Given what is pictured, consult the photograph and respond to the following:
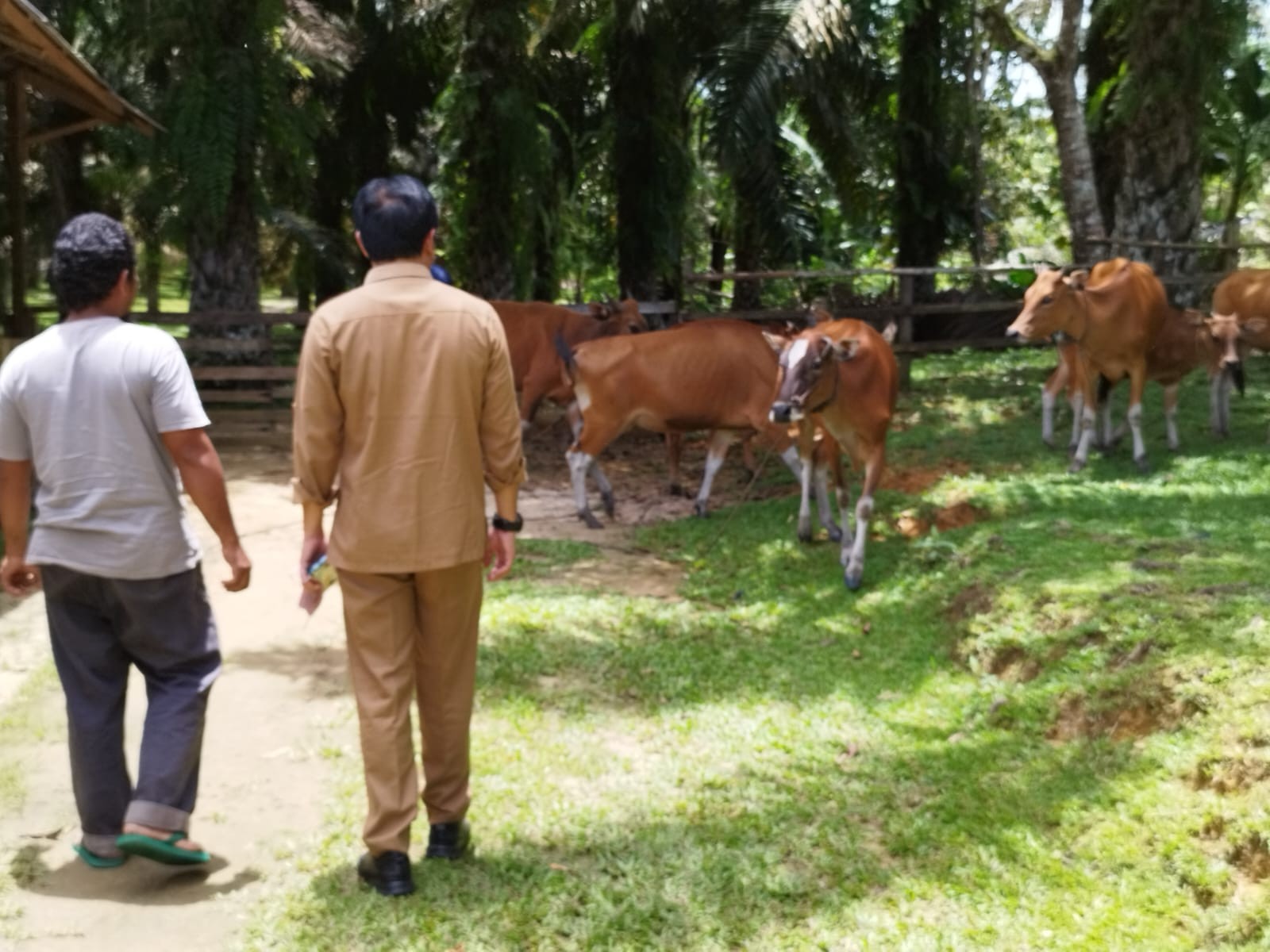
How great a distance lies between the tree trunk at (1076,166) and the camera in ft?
49.7

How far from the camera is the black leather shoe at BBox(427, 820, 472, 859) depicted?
4430 millimetres

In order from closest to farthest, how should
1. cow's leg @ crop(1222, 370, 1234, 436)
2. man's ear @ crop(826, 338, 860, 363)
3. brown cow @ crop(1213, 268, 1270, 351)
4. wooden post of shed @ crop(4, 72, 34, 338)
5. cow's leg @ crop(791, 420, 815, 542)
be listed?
man's ear @ crop(826, 338, 860, 363) → cow's leg @ crop(791, 420, 815, 542) → cow's leg @ crop(1222, 370, 1234, 436) → wooden post of shed @ crop(4, 72, 34, 338) → brown cow @ crop(1213, 268, 1270, 351)

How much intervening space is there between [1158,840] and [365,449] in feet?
9.08

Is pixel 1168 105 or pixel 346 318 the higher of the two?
pixel 1168 105

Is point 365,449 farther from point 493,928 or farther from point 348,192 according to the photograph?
point 348,192

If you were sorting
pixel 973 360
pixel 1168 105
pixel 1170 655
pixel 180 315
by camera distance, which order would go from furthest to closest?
pixel 973 360
pixel 1168 105
pixel 180 315
pixel 1170 655

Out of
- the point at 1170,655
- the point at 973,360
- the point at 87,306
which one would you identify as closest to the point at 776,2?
the point at 973,360

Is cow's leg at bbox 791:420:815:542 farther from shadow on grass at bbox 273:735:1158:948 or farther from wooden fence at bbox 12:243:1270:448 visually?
wooden fence at bbox 12:243:1270:448

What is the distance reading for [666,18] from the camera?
1421 centimetres

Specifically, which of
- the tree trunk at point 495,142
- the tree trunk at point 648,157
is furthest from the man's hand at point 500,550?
the tree trunk at point 648,157

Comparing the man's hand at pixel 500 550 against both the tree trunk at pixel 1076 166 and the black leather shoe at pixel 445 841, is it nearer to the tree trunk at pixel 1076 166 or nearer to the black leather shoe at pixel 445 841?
the black leather shoe at pixel 445 841

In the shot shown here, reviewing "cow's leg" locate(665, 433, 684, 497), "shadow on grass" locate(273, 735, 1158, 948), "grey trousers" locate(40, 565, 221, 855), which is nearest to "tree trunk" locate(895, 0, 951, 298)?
"cow's leg" locate(665, 433, 684, 497)

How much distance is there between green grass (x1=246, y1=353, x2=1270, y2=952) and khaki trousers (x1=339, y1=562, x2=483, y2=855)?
368 millimetres

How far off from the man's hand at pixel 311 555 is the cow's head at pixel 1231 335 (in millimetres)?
8947
